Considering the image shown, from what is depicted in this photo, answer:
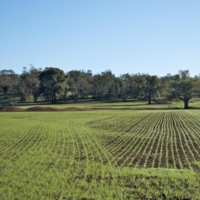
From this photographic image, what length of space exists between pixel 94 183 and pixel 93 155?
510 centimetres

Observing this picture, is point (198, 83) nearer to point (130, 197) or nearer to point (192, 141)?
point (192, 141)

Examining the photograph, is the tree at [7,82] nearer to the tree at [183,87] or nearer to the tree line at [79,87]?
the tree line at [79,87]

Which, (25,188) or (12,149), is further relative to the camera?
(12,149)

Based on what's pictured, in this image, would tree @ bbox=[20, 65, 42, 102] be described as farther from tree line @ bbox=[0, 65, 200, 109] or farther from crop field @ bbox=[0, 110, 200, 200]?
crop field @ bbox=[0, 110, 200, 200]

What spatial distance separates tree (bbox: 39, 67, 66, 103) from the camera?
10194 cm

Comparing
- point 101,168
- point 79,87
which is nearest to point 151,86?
point 79,87

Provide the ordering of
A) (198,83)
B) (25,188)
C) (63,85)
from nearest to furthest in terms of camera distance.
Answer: (25,188)
(198,83)
(63,85)

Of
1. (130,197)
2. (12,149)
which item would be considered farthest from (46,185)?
(12,149)

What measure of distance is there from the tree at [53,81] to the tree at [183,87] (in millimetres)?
42514

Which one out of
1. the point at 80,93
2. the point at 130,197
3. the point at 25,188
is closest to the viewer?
the point at 130,197

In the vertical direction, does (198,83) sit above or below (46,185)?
above

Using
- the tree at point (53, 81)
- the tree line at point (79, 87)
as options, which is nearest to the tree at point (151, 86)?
the tree line at point (79, 87)

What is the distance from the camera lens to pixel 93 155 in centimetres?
1605

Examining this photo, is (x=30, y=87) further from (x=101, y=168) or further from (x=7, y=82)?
(x=101, y=168)
